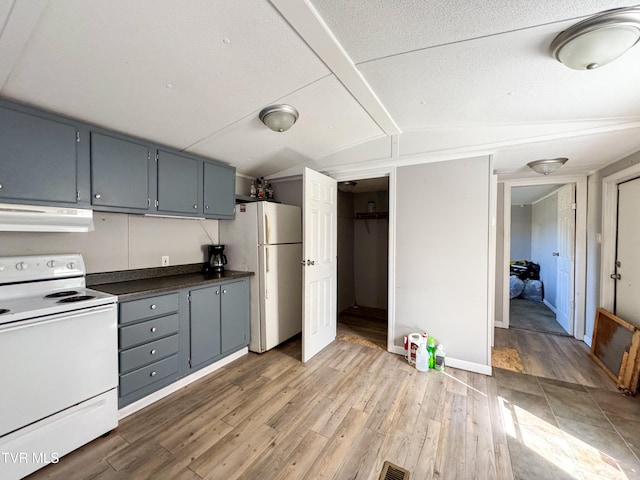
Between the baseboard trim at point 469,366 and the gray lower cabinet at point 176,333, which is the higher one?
the gray lower cabinet at point 176,333

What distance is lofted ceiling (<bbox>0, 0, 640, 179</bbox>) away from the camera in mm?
1144

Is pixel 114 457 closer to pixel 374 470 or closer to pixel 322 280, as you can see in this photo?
pixel 374 470

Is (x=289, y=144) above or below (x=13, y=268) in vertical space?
above

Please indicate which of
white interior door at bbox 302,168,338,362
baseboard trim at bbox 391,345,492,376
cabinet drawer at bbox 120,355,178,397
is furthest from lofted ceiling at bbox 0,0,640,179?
baseboard trim at bbox 391,345,492,376

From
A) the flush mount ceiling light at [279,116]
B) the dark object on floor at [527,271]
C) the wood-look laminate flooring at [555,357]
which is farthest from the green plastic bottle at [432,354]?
the dark object on floor at [527,271]

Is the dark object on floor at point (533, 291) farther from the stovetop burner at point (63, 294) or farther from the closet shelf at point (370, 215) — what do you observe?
the stovetop burner at point (63, 294)

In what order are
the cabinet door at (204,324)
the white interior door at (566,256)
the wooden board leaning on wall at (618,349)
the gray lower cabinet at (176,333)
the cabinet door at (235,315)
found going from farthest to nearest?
the white interior door at (566,256)
the cabinet door at (235,315)
the cabinet door at (204,324)
the wooden board leaning on wall at (618,349)
the gray lower cabinet at (176,333)

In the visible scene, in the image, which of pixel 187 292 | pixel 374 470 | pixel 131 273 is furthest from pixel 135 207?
pixel 374 470

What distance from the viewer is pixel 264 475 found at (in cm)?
142

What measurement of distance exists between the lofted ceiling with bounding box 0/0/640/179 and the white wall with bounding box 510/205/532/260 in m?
4.37

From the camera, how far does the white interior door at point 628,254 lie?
7.87 ft

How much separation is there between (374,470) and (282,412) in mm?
763

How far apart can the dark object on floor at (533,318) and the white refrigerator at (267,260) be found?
332cm

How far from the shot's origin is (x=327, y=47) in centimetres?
139
